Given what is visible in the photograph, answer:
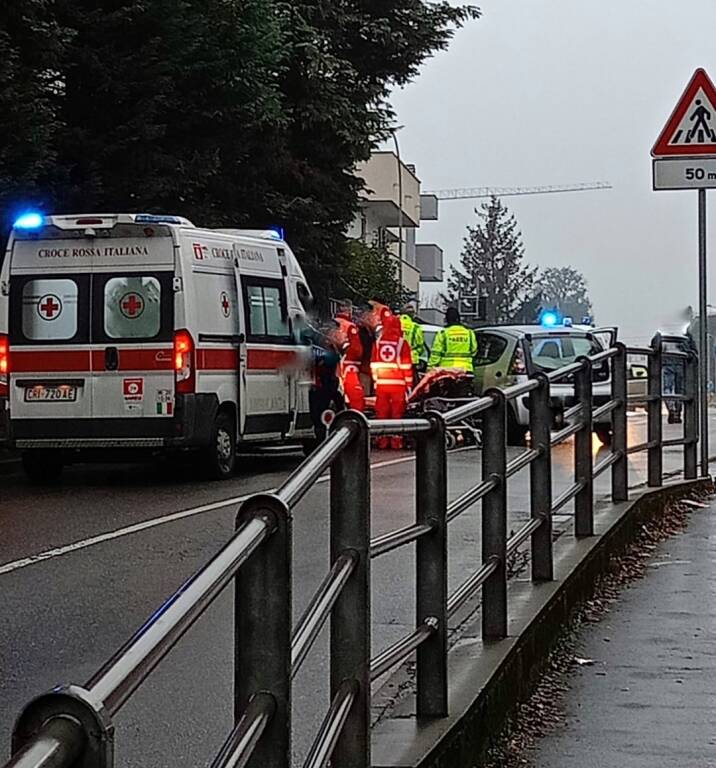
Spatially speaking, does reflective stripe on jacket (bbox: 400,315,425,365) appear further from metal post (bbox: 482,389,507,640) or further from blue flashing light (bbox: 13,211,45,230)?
metal post (bbox: 482,389,507,640)

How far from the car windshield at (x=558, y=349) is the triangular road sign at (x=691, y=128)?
10449 mm

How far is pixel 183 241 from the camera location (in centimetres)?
1473

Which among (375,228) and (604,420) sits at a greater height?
(375,228)

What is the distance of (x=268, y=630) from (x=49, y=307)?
41.0 feet

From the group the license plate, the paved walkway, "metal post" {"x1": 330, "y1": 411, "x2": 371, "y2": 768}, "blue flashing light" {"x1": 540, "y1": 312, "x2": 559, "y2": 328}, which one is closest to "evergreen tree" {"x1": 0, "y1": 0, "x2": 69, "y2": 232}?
the license plate

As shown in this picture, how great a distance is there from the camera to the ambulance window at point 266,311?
1602 centimetres

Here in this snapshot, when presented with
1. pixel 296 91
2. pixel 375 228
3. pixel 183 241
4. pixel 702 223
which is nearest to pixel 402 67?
pixel 296 91

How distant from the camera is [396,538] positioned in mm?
4641

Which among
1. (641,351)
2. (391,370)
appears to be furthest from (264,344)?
(641,351)

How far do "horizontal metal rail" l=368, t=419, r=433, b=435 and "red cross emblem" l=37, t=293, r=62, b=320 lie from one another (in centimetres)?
1058

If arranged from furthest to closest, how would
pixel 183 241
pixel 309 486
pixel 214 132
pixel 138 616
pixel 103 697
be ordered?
pixel 214 132 < pixel 183 241 < pixel 138 616 < pixel 309 486 < pixel 103 697

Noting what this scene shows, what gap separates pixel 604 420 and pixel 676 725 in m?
4.27

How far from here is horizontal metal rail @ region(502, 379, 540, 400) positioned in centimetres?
627

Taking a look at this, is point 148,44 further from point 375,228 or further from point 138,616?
point 375,228
